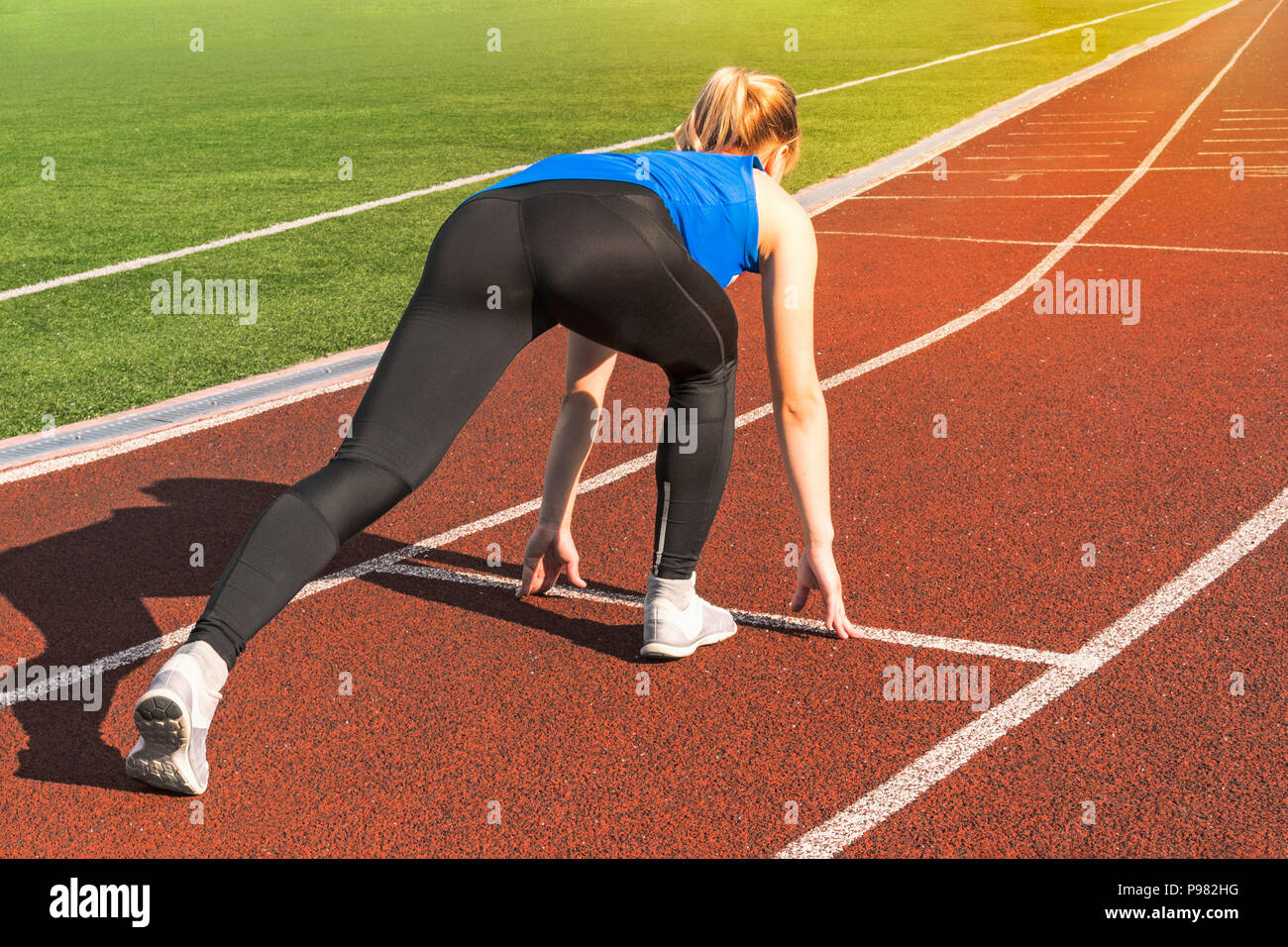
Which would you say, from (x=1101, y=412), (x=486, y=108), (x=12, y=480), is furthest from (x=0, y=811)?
(x=486, y=108)

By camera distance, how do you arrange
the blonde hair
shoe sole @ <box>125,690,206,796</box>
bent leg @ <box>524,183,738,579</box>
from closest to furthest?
1. shoe sole @ <box>125,690,206,796</box>
2. bent leg @ <box>524,183,738,579</box>
3. the blonde hair

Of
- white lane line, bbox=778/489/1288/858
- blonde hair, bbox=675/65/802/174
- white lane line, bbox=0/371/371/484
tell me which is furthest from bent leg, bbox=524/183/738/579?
white lane line, bbox=0/371/371/484

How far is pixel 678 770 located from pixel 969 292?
21.2ft

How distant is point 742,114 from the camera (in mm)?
3877

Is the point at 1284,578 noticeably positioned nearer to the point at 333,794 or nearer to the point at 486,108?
the point at 333,794

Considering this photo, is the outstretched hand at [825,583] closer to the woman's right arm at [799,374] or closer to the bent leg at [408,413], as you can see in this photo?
the woman's right arm at [799,374]

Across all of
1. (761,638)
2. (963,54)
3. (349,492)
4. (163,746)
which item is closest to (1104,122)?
(963,54)

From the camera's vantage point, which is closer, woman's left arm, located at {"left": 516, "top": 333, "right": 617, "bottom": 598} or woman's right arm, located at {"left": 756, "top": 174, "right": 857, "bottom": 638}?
woman's right arm, located at {"left": 756, "top": 174, "right": 857, "bottom": 638}

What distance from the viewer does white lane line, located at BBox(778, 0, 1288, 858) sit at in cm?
346

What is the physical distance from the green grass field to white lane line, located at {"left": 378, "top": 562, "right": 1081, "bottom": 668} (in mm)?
3011

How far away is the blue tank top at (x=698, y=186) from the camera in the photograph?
140 inches

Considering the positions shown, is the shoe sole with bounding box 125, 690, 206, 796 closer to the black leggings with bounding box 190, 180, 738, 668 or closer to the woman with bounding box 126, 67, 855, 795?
the woman with bounding box 126, 67, 855, 795

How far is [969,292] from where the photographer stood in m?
9.39

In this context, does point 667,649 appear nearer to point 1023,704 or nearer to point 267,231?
point 1023,704
